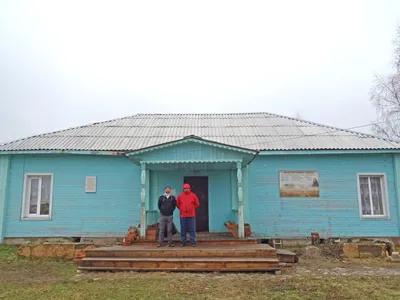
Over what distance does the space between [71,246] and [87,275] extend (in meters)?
2.31

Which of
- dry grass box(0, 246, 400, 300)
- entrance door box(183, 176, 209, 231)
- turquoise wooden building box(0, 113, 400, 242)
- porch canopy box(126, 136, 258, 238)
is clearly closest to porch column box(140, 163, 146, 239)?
porch canopy box(126, 136, 258, 238)

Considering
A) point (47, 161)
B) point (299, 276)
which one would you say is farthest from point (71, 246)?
point (299, 276)

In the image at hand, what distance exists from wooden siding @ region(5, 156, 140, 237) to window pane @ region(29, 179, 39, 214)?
0.34m

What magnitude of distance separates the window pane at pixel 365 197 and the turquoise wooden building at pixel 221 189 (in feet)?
0.11

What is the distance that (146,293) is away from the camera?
5.89 m

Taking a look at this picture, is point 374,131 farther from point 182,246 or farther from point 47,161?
point 47,161

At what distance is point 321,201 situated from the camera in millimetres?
11539

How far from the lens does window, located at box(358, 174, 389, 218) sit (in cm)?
1152

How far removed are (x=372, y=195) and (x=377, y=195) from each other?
6.8 inches

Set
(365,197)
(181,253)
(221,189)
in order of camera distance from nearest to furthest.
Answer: (181,253)
(365,197)
(221,189)

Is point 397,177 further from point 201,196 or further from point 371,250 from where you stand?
point 201,196

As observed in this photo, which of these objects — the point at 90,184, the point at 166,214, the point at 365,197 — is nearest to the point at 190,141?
the point at 166,214

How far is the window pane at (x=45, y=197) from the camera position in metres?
11.7

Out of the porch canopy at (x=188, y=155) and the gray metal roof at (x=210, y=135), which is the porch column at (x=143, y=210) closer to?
the porch canopy at (x=188, y=155)
